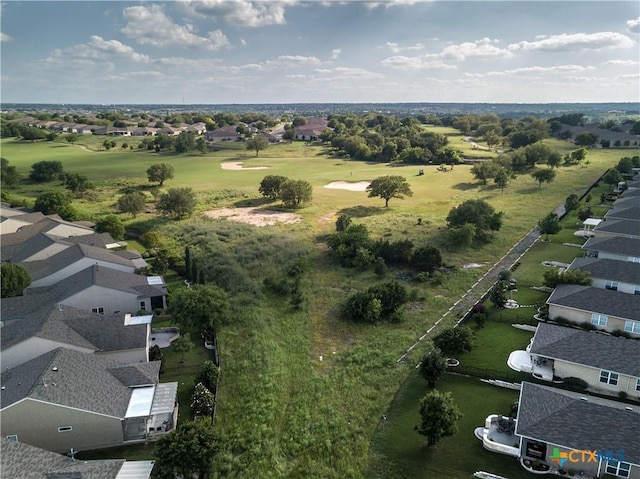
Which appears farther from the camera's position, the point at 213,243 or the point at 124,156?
the point at 124,156

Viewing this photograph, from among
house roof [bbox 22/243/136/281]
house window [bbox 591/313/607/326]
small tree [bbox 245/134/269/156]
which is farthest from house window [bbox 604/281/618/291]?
small tree [bbox 245/134/269/156]

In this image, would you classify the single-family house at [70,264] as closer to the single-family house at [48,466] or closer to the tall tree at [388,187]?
the single-family house at [48,466]

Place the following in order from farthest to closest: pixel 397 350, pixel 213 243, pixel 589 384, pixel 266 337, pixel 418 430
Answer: pixel 213 243, pixel 266 337, pixel 397 350, pixel 589 384, pixel 418 430

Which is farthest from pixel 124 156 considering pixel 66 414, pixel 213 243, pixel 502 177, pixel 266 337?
pixel 66 414

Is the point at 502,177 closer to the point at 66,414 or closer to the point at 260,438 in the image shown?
the point at 260,438

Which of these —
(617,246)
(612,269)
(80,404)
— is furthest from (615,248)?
(80,404)
